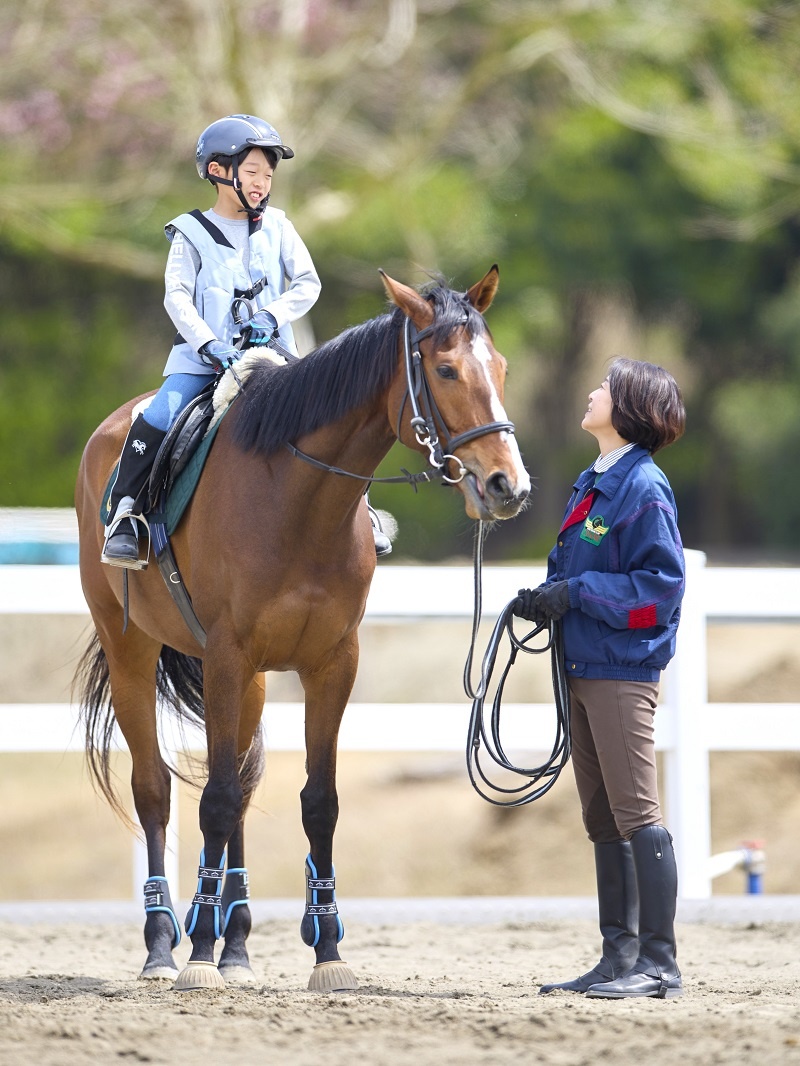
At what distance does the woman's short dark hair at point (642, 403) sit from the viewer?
4293mm

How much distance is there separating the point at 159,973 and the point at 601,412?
2459 millimetres

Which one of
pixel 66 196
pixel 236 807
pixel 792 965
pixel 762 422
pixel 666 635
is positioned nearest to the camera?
pixel 666 635

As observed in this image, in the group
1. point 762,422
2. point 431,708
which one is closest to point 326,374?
point 431,708

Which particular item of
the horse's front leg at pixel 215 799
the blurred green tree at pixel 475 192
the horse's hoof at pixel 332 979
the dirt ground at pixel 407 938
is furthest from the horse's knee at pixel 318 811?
the blurred green tree at pixel 475 192

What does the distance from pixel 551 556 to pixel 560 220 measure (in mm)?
15745

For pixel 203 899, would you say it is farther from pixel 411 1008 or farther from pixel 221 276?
pixel 221 276

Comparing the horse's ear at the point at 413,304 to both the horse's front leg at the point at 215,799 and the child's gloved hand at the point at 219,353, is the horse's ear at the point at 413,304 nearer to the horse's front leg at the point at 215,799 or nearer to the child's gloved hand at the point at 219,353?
the child's gloved hand at the point at 219,353

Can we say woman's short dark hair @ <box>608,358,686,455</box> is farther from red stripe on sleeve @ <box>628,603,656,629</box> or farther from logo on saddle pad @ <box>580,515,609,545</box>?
red stripe on sleeve @ <box>628,603,656,629</box>

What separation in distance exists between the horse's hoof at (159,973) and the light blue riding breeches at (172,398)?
6.17ft

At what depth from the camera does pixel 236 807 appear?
14.8 ft

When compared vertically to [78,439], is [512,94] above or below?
above

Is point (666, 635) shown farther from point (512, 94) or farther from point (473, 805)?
point (512, 94)

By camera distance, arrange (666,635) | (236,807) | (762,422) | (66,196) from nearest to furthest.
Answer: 1. (666,635)
2. (236,807)
3. (66,196)
4. (762,422)

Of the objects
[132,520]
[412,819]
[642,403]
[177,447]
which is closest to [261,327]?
[177,447]
